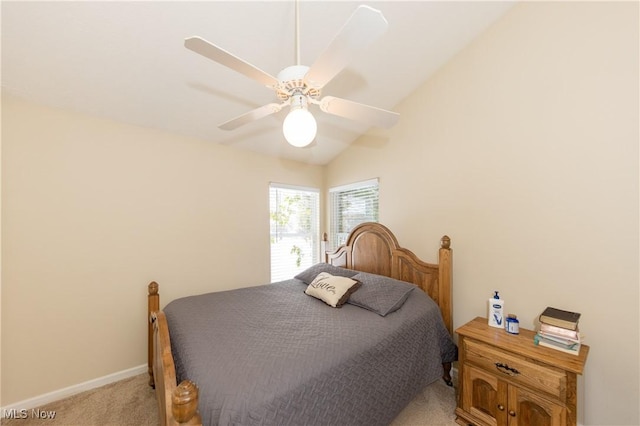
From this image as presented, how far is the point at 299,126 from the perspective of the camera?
133cm

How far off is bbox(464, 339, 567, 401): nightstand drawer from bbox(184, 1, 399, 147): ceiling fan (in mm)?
1669

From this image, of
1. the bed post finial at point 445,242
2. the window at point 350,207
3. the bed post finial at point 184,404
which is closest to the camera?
the bed post finial at point 184,404

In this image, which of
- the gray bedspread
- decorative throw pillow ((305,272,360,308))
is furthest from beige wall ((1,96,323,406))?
decorative throw pillow ((305,272,360,308))

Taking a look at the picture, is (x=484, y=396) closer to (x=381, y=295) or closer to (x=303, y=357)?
(x=381, y=295)

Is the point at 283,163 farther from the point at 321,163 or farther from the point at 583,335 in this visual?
the point at 583,335

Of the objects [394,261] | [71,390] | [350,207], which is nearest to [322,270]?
[394,261]

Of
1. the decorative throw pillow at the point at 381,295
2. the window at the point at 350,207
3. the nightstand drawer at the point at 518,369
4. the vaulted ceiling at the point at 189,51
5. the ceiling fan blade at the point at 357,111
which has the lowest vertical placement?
the nightstand drawer at the point at 518,369

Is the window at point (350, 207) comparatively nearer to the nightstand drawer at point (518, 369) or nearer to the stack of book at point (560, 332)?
the nightstand drawer at point (518, 369)

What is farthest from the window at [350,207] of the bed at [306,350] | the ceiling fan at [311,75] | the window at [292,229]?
the ceiling fan at [311,75]

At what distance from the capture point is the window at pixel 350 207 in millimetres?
3234

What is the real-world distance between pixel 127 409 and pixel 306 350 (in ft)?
5.72

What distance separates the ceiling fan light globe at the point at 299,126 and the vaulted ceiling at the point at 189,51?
0.94m

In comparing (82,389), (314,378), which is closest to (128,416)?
(82,389)

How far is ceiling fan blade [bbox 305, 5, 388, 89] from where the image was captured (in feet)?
2.93
